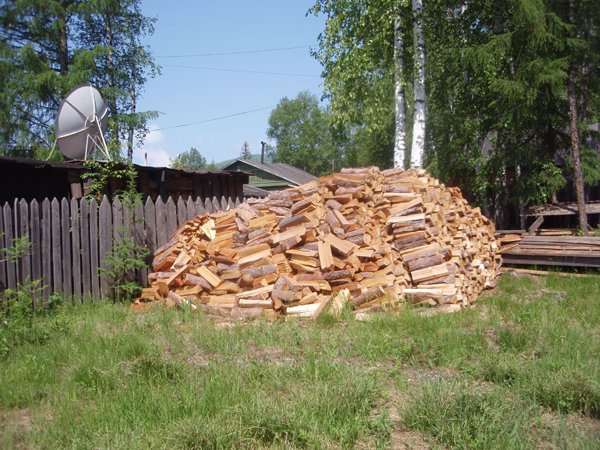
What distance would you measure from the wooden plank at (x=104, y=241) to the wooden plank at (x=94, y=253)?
61mm

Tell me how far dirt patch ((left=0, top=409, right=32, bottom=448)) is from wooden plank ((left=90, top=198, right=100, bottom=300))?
155 inches

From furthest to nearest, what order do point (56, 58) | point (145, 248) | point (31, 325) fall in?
point (56, 58), point (145, 248), point (31, 325)

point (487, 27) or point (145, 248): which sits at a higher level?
point (487, 27)

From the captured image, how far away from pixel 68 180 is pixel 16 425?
8120mm

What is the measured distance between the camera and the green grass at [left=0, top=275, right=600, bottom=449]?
349cm

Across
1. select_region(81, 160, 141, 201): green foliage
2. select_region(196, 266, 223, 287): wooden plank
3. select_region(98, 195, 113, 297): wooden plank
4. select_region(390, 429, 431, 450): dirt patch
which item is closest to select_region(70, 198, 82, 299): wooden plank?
select_region(98, 195, 113, 297): wooden plank

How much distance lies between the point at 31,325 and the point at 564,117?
1300cm

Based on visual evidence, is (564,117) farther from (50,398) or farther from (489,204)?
(50,398)

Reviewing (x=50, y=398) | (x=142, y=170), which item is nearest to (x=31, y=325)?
(x=50, y=398)

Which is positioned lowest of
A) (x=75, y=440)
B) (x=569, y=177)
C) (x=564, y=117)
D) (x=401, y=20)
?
(x=75, y=440)

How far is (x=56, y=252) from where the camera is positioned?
7723 millimetres

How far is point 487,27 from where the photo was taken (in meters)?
16.1

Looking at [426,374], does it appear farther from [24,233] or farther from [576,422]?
[24,233]

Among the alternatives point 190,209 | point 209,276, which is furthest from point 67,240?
point 190,209
